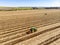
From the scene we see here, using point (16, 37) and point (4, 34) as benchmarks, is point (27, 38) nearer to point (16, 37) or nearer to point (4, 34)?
point (16, 37)

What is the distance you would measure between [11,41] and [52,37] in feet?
13.2

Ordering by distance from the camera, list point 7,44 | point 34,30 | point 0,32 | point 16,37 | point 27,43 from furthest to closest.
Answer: point 34,30, point 0,32, point 16,37, point 27,43, point 7,44

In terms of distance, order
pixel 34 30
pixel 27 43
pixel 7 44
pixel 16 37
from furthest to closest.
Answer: pixel 34 30, pixel 16 37, pixel 27 43, pixel 7 44

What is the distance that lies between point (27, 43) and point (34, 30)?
401cm

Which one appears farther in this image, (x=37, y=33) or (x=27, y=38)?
(x=37, y=33)

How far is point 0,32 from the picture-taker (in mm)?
14102

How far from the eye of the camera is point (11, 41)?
1170cm

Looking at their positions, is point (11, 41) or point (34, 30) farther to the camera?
point (34, 30)

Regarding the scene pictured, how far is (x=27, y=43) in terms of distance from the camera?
11938 millimetres

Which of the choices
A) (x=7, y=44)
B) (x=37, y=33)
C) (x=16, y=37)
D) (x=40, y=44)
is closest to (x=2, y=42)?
(x=7, y=44)

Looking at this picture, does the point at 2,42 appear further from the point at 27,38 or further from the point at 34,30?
the point at 34,30

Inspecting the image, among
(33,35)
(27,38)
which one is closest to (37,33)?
(33,35)

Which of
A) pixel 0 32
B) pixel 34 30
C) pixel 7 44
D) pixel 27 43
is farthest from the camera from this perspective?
pixel 34 30

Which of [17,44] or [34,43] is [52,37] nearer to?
[34,43]
